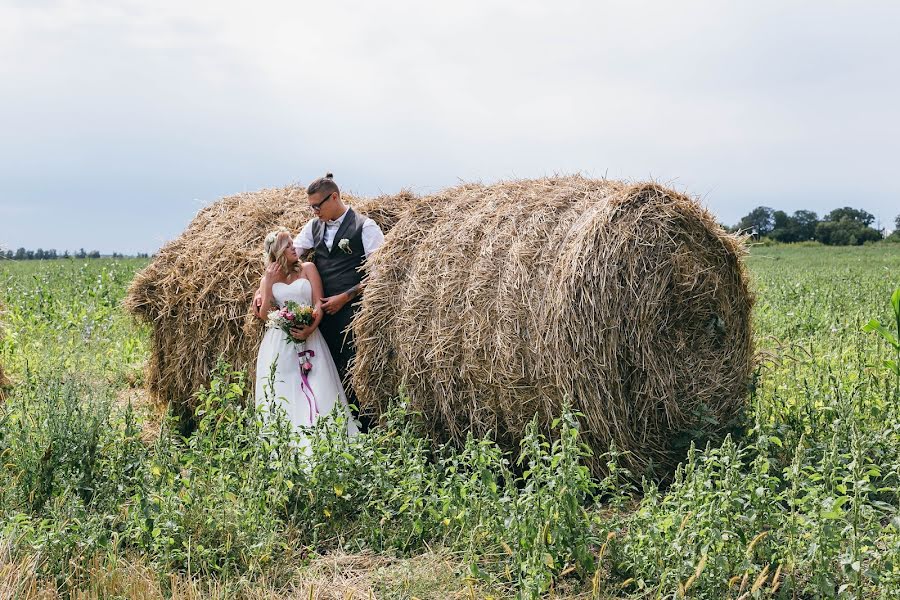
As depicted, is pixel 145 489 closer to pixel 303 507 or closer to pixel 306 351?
pixel 303 507

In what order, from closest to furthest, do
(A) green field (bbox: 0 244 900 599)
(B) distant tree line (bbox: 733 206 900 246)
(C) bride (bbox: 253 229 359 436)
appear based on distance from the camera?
1. (A) green field (bbox: 0 244 900 599)
2. (C) bride (bbox: 253 229 359 436)
3. (B) distant tree line (bbox: 733 206 900 246)

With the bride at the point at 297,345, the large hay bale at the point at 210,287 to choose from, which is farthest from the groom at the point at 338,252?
the large hay bale at the point at 210,287

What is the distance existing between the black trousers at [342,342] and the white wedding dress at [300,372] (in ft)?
0.39

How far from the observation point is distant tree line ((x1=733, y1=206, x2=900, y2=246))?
213 ft

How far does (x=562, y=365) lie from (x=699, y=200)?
170 centimetres

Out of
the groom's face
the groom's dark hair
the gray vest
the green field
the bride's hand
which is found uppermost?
the groom's dark hair

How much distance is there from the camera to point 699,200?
5.90m

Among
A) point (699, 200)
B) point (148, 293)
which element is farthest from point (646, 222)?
point (148, 293)

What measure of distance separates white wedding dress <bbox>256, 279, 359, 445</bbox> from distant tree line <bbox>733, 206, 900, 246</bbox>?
5744cm

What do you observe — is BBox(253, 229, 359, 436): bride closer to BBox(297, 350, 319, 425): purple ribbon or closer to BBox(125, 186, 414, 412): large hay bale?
BBox(297, 350, 319, 425): purple ribbon

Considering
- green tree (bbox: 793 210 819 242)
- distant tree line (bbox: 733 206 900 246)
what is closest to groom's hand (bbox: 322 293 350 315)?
distant tree line (bbox: 733 206 900 246)

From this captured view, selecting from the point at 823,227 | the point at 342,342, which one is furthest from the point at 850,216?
the point at 342,342

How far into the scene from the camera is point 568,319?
5203 millimetres

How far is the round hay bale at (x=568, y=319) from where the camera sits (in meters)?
5.29
